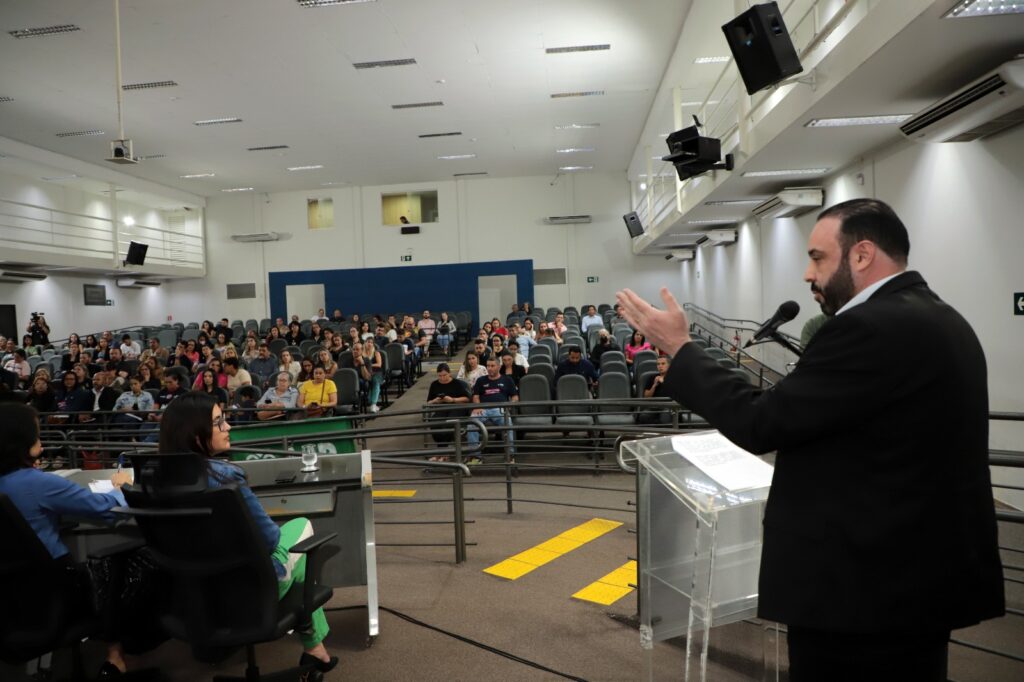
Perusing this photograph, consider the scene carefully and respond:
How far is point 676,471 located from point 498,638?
1.61 meters

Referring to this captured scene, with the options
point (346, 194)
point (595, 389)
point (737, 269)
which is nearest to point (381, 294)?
point (346, 194)

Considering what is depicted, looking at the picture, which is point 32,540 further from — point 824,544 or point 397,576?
point 824,544

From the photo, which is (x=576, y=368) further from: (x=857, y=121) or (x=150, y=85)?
(x=150, y=85)

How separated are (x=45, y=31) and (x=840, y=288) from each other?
11128mm

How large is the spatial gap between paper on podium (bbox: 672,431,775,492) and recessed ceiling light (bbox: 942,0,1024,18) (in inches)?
118

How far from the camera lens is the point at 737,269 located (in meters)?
13.7

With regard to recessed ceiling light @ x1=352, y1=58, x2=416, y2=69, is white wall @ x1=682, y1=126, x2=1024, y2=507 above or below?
below

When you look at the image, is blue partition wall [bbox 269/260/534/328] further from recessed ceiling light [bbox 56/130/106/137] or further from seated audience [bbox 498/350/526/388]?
seated audience [bbox 498/350/526/388]

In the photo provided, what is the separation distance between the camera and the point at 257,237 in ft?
70.2

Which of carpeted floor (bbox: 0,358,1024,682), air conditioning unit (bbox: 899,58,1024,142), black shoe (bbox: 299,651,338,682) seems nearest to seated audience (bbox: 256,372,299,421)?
carpeted floor (bbox: 0,358,1024,682)

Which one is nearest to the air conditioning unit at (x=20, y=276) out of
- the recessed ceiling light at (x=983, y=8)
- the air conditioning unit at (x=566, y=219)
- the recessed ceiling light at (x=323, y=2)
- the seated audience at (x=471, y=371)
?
the recessed ceiling light at (x=323, y=2)

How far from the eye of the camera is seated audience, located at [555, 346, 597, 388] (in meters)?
8.44

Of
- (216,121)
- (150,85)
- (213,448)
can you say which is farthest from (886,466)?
(216,121)

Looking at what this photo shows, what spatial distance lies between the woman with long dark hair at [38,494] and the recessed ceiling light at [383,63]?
9397 millimetres
